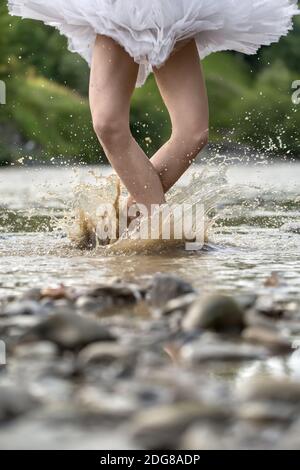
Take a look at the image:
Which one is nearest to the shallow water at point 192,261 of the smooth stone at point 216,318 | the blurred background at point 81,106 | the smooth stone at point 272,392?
the smooth stone at point 272,392

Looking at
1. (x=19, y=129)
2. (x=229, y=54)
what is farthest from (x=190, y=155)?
(x=229, y=54)

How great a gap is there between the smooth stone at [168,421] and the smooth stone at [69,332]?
0.46 metres

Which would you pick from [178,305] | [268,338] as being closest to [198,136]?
[178,305]

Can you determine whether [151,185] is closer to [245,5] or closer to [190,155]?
[190,155]

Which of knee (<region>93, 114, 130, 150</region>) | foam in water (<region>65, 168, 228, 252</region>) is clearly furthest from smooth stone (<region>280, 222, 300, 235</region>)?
knee (<region>93, 114, 130, 150</region>)

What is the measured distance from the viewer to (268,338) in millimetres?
2270

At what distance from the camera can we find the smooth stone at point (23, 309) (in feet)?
8.47

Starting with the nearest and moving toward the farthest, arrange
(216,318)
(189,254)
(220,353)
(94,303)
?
(220,353)
(216,318)
(94,303)
(189,254)

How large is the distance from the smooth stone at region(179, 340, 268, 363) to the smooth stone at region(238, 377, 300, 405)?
27 cm

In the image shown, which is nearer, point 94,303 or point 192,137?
point 94,303

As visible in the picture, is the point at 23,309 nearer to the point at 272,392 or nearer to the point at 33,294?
the point at 33,294

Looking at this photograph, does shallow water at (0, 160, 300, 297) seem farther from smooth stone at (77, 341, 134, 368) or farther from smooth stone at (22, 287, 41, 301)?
smooth stone at (77, 341, 134, 368)

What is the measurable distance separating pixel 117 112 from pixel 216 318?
1603mm

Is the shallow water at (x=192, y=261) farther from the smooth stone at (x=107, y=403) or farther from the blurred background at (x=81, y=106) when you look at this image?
the blurred background at (x=81, y=106)
